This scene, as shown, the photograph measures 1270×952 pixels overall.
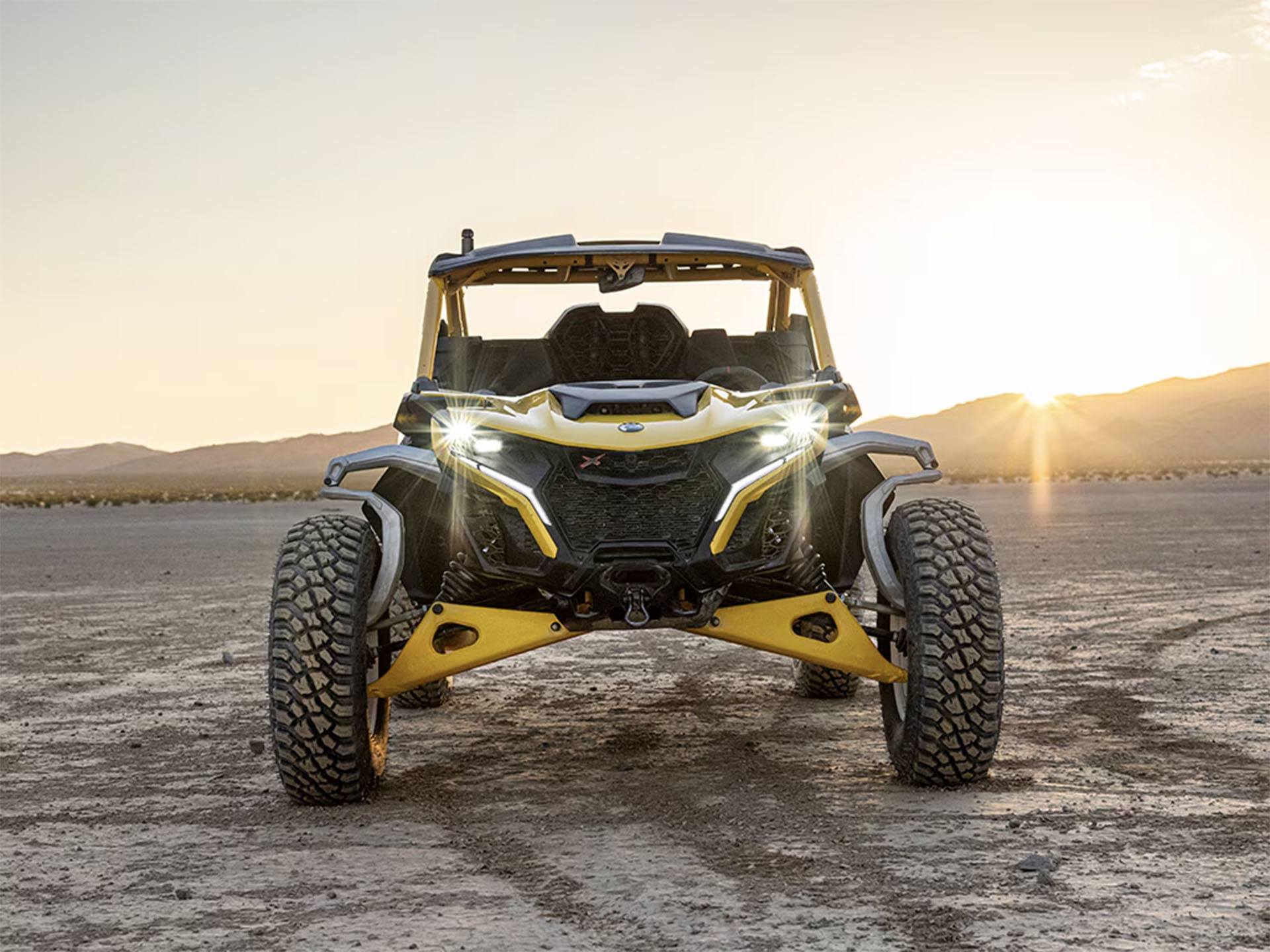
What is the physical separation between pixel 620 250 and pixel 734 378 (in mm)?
933

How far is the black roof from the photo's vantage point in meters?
8.40

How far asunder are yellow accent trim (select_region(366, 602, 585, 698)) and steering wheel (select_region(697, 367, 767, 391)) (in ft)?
6.11

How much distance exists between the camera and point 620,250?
8516mm

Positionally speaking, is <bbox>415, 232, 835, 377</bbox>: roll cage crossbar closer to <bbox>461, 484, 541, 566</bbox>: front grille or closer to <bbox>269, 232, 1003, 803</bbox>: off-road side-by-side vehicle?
<bbox>269, 232, 1003, 803</bbox>: off-road side-by-side vehicle

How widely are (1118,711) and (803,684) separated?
2123 mm

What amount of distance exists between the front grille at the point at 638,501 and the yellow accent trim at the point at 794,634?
0.51 meters

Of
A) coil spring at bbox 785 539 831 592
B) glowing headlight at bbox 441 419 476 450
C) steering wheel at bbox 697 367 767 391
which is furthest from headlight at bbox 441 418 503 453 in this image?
steering wheel at bbox 697 367 767 391

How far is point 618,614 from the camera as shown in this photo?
6918 mm

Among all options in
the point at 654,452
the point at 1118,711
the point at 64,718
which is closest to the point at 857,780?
the point at 654,452

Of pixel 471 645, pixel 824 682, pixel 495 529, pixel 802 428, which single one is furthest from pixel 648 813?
pixel 824 682

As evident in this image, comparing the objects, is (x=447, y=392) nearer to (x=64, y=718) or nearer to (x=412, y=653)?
(x=412, y=653)

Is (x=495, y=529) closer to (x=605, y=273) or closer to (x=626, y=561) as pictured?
(x=626, y=561)

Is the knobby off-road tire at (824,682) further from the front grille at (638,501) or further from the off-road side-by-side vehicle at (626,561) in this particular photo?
the front grille at (638,501)

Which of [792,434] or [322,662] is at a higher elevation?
[792,434]
